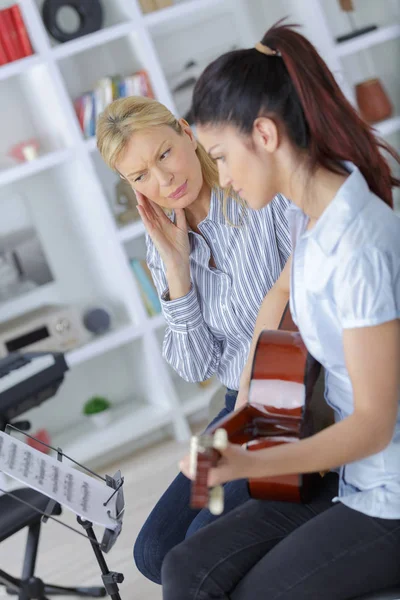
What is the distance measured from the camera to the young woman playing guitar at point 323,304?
3.95 feet

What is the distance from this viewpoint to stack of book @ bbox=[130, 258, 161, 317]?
351 cm

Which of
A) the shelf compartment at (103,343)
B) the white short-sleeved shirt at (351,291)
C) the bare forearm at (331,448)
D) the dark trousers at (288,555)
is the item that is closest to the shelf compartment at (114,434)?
the shelf compartment at (103,343)

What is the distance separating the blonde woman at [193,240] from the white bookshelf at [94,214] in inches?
59.0

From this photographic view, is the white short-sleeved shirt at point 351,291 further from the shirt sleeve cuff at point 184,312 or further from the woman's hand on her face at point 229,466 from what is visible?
the shirt sleeve cuff at point 184,312

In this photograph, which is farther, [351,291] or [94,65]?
[94,65]

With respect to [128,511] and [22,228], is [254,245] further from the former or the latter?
[22,228]

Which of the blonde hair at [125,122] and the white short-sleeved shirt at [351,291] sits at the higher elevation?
the blonde hair at [125,122]

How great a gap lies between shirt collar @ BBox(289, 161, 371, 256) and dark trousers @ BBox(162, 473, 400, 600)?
45 cm

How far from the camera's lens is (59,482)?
1.58 m

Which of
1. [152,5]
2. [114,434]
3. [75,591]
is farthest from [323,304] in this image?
[152,5]

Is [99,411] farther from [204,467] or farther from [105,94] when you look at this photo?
[204,467]

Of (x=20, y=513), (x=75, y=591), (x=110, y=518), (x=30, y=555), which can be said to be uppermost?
Answer: (x=110, y=518)

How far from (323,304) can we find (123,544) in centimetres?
172

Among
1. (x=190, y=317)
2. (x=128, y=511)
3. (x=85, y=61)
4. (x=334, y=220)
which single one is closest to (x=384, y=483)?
(x=334, y=220)
